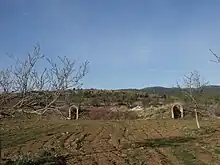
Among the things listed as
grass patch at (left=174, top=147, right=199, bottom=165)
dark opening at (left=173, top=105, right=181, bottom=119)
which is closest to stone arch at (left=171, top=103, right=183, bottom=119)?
dark opening at (left=173, top=105, right=181, bottom=119)

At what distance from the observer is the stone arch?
4885cm

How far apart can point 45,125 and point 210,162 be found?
77.4 feet

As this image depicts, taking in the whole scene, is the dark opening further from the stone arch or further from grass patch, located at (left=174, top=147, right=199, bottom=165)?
grass patch, located at (left=174, top=147, right=199, bottom=165)

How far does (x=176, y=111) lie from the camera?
50875 millimetres

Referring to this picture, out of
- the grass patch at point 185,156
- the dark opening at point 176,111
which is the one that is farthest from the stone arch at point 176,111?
the grass patch at point 185,156

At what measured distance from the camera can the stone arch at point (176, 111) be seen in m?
48.8

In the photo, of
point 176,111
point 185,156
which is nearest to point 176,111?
point 176,111

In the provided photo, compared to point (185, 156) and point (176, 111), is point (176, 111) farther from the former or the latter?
point (185, 156)

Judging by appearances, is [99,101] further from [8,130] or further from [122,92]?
[8,130]

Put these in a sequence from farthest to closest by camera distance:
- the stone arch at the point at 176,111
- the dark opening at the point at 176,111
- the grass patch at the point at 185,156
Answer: the dark opening at the point at 176,111
the stone arch at the point at 176,111
the grass patch at the point at 185,156

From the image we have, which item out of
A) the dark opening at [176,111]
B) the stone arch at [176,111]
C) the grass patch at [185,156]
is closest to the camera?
the grass patch at [185,156]

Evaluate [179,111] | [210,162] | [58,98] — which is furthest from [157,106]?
[58,98]

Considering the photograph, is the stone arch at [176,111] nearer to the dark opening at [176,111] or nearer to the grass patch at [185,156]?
the dark opening at [176,111]

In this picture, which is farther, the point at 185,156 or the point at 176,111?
the point at 176,111
